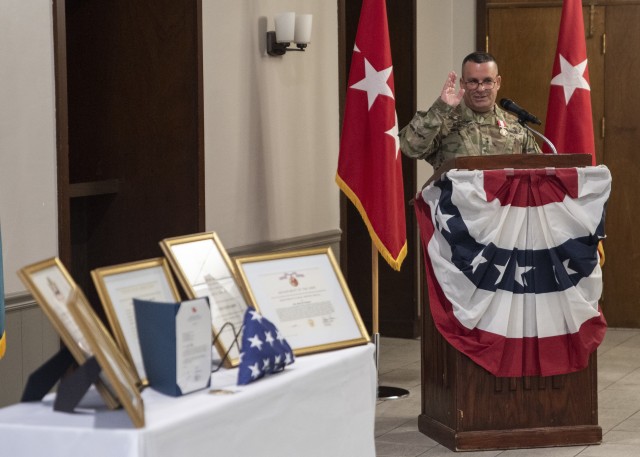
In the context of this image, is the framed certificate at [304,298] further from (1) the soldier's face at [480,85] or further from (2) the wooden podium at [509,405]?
(1) the soldier's face at [480,85]

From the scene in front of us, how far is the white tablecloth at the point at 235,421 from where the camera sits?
215 centimetres

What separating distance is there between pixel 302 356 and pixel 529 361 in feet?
5.93

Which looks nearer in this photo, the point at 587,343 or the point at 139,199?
the point at 587,343

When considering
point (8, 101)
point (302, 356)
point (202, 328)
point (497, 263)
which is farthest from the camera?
point (497, 263)

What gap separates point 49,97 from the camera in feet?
12.5

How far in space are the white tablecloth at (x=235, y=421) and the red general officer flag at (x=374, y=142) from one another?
2236mm

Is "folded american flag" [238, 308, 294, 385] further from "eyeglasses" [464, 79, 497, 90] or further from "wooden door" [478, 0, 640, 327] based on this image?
"wooden door" [478, 0, 640, 327]

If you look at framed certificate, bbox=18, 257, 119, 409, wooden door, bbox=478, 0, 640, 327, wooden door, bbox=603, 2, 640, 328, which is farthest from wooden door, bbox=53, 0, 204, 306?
wooden door, bbox=603, 2, 640, 328

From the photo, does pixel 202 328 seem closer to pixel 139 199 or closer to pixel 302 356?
pixel 302 356

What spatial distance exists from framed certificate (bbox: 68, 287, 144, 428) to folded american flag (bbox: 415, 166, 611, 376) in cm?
217

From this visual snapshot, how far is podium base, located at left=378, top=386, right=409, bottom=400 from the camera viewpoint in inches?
217

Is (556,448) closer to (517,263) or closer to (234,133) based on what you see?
(517,263)

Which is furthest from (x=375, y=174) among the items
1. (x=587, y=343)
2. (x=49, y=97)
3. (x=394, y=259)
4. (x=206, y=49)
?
(x=49, y=97)

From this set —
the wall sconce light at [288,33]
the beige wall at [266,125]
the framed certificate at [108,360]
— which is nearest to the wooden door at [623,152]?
the beige wall at [266,125]
